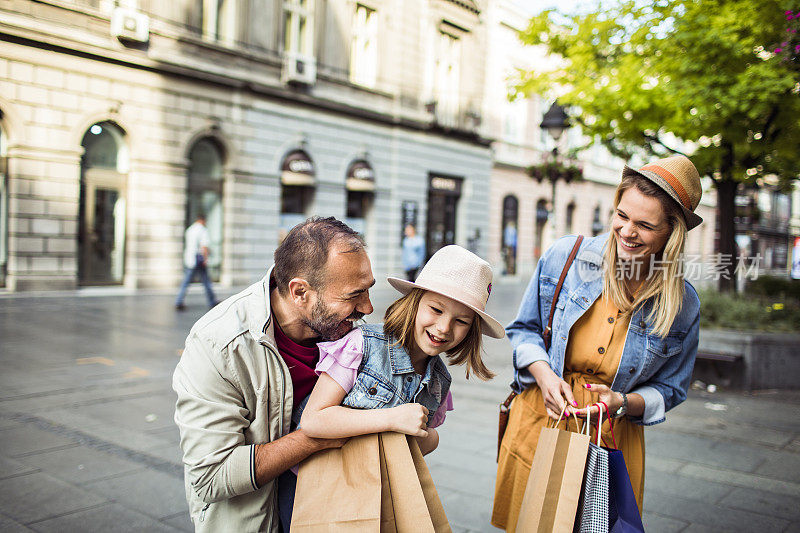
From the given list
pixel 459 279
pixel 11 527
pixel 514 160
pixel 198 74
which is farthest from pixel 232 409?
pixel 514 160

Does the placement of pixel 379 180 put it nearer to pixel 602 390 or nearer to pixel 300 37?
pixel 300 37

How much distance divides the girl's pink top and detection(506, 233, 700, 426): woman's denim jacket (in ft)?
2.84

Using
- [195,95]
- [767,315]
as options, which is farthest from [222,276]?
[767,315]

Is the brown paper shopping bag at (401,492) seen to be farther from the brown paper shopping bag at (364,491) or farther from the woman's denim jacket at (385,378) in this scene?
the woman's denim jacket at (385,378)

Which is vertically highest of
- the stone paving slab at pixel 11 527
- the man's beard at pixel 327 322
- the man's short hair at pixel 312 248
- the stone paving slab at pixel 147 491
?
the man's short hair at pixel 312 248

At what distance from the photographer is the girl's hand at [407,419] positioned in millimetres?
1792

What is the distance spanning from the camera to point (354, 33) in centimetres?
2145

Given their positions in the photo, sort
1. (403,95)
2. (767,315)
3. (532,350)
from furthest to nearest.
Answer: (403,95) → (767,315) → (532,350)

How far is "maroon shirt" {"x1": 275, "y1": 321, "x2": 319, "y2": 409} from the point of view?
2064 mm

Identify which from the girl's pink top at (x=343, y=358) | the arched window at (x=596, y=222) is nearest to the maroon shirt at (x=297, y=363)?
the girl's pink top at (x=343, y=358)

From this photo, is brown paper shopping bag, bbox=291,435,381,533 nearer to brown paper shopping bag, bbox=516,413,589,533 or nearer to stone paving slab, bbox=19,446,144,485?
brown paper shopping bag, bbox=516,413,589,533

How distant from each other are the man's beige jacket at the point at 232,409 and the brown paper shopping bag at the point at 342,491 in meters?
0.18

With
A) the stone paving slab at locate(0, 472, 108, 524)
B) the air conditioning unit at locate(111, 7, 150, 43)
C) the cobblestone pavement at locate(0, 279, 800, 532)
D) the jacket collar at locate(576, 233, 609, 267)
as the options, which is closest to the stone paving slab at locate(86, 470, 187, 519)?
the cobblestone pavement at locate(0, 279, 800, 532)

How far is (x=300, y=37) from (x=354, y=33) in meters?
2.23
